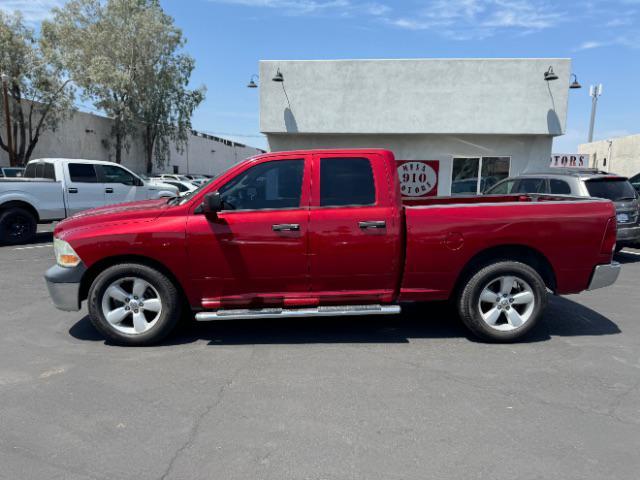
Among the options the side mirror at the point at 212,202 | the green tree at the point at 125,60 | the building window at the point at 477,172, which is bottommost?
the side mirror at the point at 212,202

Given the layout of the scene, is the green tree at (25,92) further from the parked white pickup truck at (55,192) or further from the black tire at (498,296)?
the black tire at (498,296)

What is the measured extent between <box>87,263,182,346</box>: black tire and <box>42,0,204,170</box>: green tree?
27.7 m

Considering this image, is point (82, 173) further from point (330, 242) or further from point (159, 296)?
point (330, 242)

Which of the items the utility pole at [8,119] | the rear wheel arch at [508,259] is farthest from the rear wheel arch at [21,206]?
the utility pole at [8,119]

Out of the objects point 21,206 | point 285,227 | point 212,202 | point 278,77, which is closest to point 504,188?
point 285,227

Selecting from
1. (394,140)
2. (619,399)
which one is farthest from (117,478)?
(394,140)

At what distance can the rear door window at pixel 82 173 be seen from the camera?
36.0 ft

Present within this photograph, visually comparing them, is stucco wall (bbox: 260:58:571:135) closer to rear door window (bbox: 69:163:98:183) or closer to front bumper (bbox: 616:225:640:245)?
rear door window (bbox: 69:163:98:183)

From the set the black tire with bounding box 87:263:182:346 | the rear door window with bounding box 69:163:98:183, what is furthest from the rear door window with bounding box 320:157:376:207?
the rear door window with bounding box 69:163:98:183

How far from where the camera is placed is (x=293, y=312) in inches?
168

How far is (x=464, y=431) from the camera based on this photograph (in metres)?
2.98

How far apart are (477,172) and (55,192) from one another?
1207 cm

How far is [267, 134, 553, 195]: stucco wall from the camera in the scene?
44.8 feet

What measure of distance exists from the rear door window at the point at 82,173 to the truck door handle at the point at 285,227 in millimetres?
8940
